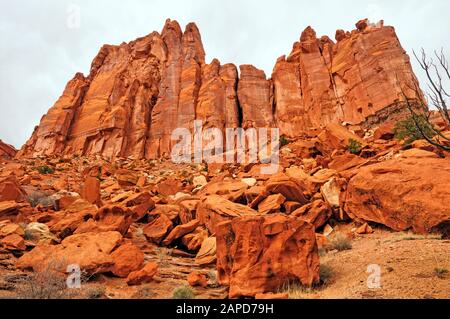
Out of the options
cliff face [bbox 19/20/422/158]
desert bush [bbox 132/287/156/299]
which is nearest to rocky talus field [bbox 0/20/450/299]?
desert bush [bbox 132/287/156/299]

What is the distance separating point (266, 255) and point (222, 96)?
35.9 meters

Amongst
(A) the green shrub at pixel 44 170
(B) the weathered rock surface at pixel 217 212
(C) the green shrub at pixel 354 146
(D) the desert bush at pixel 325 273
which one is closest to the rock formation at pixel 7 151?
(A) the green shrub at pixel 44 170

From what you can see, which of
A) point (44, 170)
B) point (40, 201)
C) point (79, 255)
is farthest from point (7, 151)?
point (79, 255)

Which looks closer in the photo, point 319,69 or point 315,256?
point 315,256

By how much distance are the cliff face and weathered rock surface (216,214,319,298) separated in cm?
2853

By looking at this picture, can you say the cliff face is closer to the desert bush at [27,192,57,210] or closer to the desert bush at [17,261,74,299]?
the desert bush at [27,192,57,210]

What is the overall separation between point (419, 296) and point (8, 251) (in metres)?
9.31

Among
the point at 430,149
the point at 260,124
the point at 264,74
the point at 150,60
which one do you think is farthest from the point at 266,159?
the point at 150,60

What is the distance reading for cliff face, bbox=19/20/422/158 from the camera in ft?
112

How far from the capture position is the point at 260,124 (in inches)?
1521

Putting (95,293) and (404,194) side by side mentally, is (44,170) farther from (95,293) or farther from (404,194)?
(404,194)

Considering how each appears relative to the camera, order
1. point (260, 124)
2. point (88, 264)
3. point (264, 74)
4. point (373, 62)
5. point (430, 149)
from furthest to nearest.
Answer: point (264, 74), point (260, 124), point (373, 62), point (430, 149), point (88, 264)

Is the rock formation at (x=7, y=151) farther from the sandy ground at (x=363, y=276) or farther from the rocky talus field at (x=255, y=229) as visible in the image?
the sandy ground at (x=363, y=276)
